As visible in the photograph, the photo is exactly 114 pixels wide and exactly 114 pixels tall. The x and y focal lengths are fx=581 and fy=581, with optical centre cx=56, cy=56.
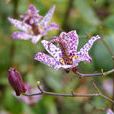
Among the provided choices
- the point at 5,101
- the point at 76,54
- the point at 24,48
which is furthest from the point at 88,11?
the point at 76,54

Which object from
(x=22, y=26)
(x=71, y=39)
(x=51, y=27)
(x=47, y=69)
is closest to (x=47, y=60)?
(x=71, y=39)

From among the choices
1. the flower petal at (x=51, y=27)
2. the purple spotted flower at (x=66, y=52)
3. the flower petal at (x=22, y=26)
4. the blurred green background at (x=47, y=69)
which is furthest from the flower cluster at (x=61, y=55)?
the blurred green background at (x=47, y=69)

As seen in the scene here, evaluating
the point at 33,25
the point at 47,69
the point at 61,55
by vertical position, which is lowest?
the point at 47,69

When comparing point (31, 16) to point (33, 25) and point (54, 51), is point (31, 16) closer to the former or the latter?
point (33, 25)

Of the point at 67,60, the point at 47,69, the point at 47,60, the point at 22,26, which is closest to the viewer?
the point at 47,60

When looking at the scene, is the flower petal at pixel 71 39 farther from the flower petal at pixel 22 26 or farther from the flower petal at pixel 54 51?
the flower petal at pixel 22 26

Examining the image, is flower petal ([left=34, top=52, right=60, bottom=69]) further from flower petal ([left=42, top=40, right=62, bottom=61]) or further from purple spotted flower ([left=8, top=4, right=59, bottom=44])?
purple spotted flower ([left=8, top=4, right=59, bottom=44])
